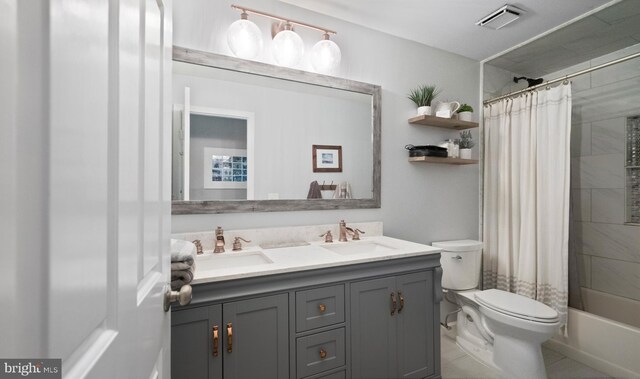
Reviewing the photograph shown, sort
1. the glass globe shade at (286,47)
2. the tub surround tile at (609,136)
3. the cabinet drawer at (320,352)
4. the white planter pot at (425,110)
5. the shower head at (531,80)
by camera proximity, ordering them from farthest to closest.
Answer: the shower head at (531,80), the tub surround tile at (609,136), the white planter pot at (425,110), the glass globe shade at (286,47), the cabinet drawer at (320,352)

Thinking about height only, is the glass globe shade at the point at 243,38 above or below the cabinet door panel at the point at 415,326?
above

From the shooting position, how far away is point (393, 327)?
152cm

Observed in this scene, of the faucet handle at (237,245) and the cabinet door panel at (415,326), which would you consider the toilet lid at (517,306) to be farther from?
the faucet handle at (237,245)

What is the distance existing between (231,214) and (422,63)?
1979 mm

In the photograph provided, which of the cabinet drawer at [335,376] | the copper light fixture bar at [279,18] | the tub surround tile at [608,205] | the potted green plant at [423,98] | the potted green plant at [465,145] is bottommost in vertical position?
the cabinet drawer at [335,376]

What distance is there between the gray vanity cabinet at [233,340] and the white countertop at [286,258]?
0.43 feet

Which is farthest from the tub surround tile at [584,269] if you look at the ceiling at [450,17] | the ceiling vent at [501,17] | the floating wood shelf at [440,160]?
the ceiling vent at [501,17]

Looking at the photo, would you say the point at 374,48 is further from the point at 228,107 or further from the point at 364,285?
the point at 364,285

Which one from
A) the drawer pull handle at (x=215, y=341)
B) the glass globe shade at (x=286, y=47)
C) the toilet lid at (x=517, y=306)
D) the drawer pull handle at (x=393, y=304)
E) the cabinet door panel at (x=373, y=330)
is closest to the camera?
the drawer pull handle at (x=215, y=341)

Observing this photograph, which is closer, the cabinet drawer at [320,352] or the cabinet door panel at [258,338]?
the cabinet door panel at [258,338]

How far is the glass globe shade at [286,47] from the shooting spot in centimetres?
173

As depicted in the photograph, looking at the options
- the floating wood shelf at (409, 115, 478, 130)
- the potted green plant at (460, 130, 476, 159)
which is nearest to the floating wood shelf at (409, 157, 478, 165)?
the potted green plant at (460, 130, 476, 159)

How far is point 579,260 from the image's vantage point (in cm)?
255

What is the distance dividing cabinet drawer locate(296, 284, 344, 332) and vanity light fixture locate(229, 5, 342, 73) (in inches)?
55.1
